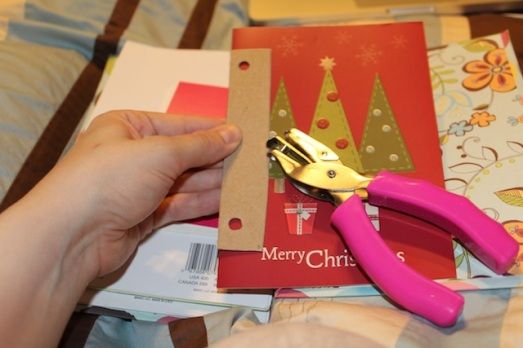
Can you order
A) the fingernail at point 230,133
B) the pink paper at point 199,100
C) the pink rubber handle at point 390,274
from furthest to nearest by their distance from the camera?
the pink paper at point 199,100 < the fingernail at point 230,133 < the pink rubber handle at point 390,274

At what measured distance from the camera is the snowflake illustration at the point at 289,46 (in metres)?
0.63

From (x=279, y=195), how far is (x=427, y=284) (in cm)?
16

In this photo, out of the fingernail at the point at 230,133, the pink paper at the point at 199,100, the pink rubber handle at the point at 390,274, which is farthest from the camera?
the pink paper at the point at 199,100

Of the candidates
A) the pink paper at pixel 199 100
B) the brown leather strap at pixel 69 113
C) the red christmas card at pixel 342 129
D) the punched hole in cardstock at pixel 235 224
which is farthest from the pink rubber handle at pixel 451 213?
the brown leather strap at pixel 69 113

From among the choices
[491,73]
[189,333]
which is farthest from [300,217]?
[491,73]

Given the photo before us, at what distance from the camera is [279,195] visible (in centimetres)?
54

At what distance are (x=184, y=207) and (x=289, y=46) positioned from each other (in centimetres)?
22

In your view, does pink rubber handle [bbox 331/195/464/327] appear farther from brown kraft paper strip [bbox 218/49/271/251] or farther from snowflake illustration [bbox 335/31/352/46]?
snowflake illustration [bbox 335/31/352/46]

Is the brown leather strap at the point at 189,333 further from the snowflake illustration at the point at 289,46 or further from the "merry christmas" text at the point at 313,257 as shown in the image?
the snowflake illustration at the point at 289,46

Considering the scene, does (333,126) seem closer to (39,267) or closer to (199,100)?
(199,100)

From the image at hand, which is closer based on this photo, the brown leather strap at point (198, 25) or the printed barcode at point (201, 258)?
the printed barcode at point (201, 258)

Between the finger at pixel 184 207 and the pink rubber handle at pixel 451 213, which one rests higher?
the finger at pixel 184 207

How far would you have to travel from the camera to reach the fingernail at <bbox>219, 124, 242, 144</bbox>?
542 mm

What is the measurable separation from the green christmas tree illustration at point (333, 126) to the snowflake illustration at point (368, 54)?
0.13 ft
